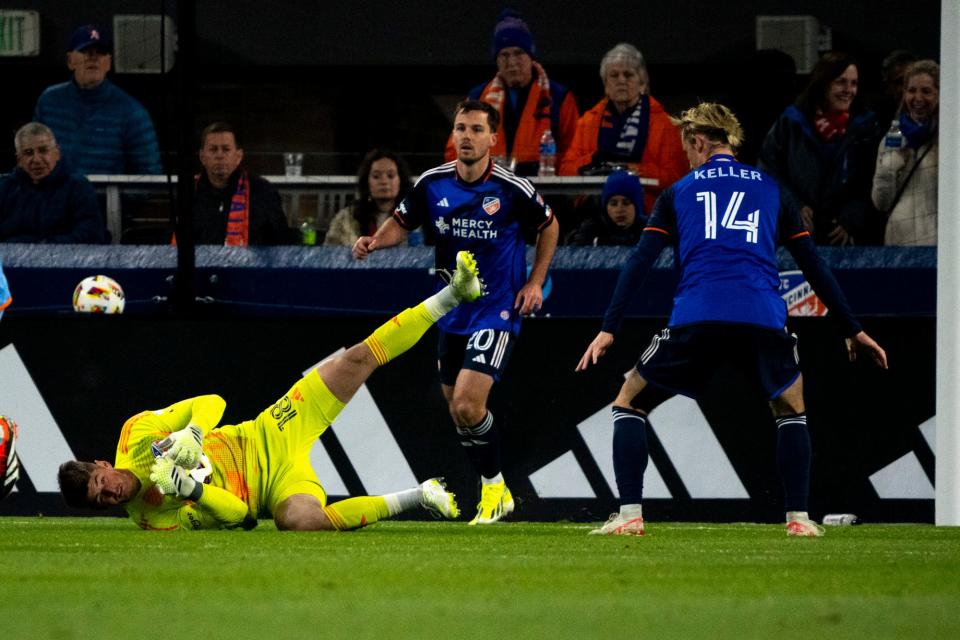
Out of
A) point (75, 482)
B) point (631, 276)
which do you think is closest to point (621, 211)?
point (631, 276)

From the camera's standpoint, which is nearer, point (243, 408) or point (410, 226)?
point (410, 226)

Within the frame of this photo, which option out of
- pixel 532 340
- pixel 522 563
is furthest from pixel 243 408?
pixel 522 563

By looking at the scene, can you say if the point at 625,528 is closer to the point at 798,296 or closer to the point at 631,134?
the point at 798,296

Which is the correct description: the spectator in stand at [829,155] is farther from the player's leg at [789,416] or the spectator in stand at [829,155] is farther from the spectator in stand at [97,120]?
the spectator in stand at [97,120]

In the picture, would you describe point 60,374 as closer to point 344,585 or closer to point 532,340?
point 532,340

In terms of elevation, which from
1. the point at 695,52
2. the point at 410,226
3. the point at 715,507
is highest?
the point at 695,52

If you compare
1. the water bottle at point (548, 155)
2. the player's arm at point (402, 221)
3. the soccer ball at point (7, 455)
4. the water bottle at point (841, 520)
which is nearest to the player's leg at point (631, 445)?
the player's arm at point (402, 221)

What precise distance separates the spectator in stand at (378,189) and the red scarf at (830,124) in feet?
8.52

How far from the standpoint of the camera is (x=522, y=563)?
4805 millimetres

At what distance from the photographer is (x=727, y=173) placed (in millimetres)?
6441

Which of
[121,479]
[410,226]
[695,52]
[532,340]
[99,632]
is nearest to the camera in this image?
[99,632]

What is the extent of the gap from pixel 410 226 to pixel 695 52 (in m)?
5.15

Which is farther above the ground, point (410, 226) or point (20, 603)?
point (410, 226)

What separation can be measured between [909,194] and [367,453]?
371cm
